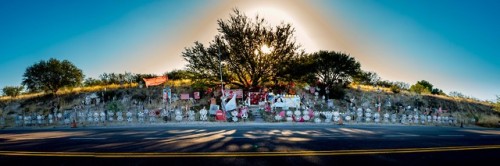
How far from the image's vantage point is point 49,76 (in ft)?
122

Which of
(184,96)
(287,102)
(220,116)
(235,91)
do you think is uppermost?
(235,91)

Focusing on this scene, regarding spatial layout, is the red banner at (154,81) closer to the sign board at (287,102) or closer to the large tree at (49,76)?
the large tree at (49,76)

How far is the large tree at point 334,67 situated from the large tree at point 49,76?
33006mm

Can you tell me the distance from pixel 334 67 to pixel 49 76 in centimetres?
3717

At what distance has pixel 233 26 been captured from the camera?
3222 cm

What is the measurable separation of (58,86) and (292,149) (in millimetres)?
40086

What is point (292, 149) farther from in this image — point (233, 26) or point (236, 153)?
point (233, 26)

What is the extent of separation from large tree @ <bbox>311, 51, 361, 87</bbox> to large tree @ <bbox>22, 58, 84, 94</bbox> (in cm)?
3301

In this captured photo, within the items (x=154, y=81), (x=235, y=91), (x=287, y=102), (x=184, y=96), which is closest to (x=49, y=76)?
(x=154, y=81)

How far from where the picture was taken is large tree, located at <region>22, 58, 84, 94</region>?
1467 inches

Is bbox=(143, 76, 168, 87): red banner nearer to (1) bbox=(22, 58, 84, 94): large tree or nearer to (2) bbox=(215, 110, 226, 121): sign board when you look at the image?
(1) bbox=(22, 58, 84, 94): large tree

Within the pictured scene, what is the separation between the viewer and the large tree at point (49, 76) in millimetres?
37250

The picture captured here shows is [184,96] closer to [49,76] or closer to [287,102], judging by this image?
[287,102]

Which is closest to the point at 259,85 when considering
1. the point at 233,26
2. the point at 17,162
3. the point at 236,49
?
the point at 236,49
